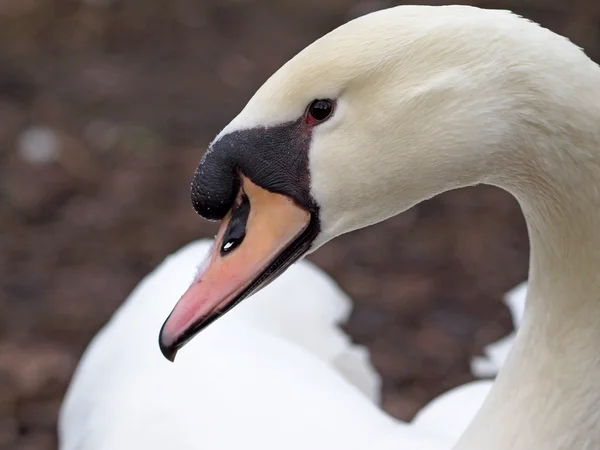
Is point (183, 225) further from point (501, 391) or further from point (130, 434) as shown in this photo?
point (501, 391)

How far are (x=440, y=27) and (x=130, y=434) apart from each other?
1.09 metres

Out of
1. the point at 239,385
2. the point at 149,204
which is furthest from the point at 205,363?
the point at 149,204

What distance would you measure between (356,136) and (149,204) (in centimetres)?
284

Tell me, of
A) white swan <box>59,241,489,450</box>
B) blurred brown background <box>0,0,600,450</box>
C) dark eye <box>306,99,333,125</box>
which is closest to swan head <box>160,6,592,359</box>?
dark eye <box>306,99,333,125</box>

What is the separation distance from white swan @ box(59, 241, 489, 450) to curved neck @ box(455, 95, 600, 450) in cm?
40

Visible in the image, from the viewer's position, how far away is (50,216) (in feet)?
13.1

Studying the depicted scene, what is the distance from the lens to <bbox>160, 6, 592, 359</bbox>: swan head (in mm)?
1272

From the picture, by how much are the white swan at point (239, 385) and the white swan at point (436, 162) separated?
1.63 ft

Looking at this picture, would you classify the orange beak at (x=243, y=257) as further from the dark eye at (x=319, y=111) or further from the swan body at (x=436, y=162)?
the dark eye at (x=319, y=111)

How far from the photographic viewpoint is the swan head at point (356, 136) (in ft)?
4.17

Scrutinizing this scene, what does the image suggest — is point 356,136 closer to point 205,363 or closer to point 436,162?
point 436,162

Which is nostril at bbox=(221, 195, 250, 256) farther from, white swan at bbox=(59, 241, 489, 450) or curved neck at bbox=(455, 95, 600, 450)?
white swan at bbox=(59, 241, 489, 450)

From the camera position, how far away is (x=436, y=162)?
133cm

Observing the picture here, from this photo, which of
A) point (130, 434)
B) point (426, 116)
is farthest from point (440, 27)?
point (130, 434)
